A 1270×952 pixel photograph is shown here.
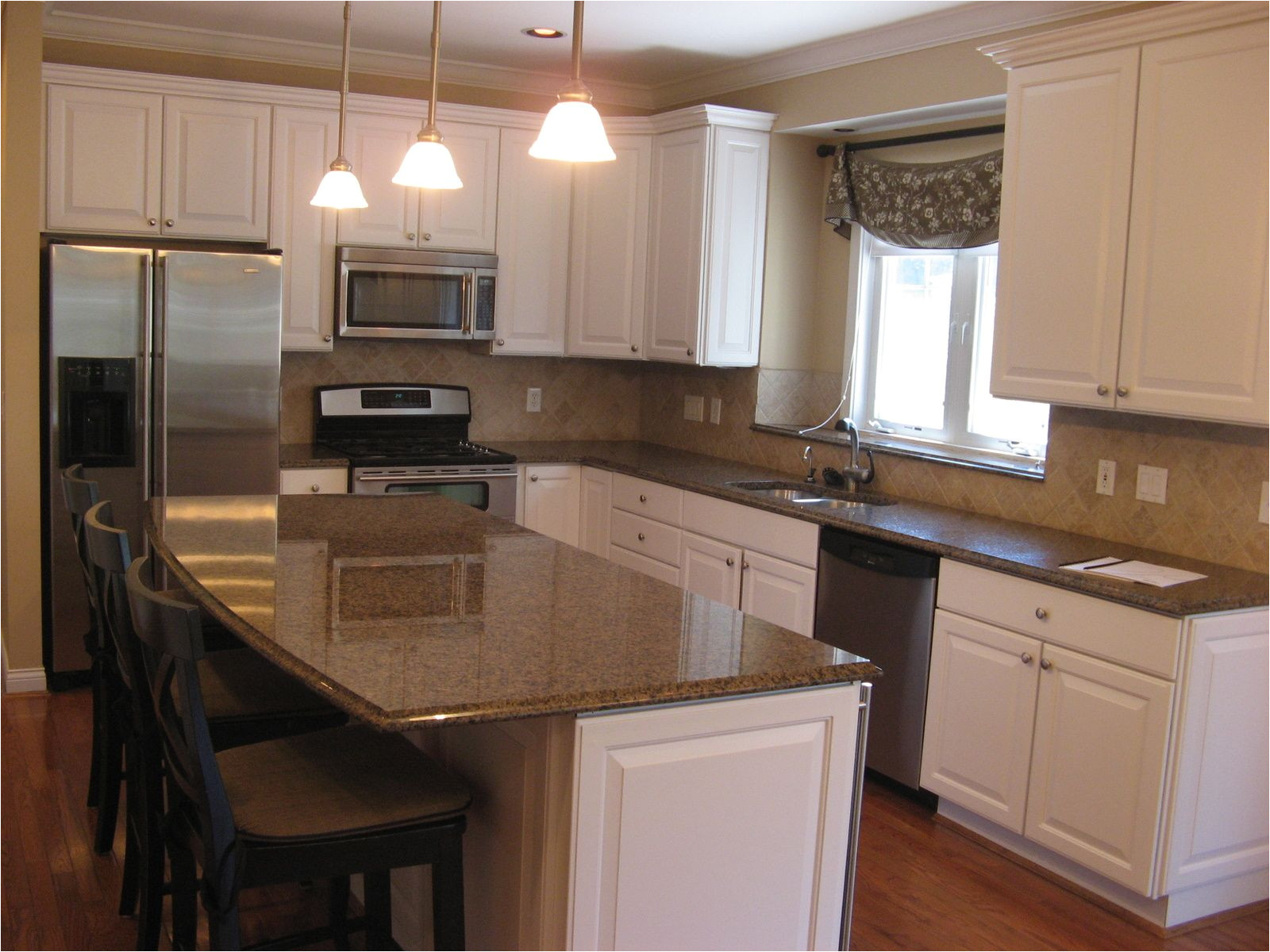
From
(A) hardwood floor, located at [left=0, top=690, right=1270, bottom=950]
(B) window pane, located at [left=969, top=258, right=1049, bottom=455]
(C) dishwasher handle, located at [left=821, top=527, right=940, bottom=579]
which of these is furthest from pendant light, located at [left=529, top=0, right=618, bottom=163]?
(B) window pane, located at [left=969, top=258, right=1049, bottom=455]

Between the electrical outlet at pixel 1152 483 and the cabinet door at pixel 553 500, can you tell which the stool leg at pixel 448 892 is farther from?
the cabinet door at pixel 553 500

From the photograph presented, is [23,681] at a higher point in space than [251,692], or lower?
lower

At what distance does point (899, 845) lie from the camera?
3.43 m

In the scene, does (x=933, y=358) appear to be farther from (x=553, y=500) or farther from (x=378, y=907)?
(x=378, y=907)

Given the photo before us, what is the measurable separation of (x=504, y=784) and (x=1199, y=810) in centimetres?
191

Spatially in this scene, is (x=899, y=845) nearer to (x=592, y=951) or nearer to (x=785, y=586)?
(x=785, y=586)

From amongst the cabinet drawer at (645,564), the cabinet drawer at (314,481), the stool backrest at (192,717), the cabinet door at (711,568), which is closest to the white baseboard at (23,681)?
the cabinet drawer at (314,481)

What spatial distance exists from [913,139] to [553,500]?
213 centimetres

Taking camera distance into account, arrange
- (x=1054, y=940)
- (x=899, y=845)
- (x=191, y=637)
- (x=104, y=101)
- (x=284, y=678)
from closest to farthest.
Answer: (x=191, y=637) → (x=284, y=678) → (x=1054, y=940) → (x=899, y=845) → (x=104, y=101)

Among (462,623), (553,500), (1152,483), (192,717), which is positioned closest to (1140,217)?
(1152,483)

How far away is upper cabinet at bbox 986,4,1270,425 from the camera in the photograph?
9.62 ft

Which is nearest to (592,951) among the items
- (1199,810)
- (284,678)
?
(284,678)

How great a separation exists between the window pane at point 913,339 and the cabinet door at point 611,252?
107 cm

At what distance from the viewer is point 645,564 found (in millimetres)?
4988
